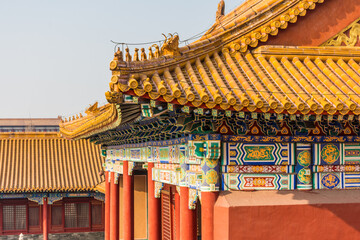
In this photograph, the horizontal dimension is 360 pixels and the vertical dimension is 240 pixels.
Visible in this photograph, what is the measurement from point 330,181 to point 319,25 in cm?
292

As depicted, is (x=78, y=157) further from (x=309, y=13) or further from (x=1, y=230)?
(x=309, y=13)

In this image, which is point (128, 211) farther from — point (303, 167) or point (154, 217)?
point (303, 167)

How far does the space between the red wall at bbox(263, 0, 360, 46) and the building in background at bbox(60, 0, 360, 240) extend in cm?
2

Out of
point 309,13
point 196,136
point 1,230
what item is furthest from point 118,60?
point 1,230

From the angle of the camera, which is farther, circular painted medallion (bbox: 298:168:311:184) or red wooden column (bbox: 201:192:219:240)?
circular painted medallion (bbox: 298:168:311:184)

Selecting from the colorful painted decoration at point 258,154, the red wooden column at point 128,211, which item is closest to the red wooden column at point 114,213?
the red wooden column at point 128,211

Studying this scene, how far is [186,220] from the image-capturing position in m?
9.70

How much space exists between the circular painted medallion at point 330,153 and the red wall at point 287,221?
0.76 meters

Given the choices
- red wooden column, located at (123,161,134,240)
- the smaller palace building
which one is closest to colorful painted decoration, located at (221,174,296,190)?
red wooden column, located at (123,161,134,240)

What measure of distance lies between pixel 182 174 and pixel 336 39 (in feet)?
12.3

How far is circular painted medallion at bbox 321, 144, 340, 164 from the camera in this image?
9.16 meters

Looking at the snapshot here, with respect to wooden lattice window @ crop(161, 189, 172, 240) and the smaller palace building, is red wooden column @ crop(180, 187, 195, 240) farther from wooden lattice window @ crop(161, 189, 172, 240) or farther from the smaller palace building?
the smaller palace building

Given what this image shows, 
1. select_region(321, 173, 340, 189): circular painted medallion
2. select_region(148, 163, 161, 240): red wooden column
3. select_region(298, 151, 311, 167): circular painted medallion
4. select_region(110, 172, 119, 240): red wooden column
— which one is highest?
select_region(298, 151, 311, 167): circular painted medallion

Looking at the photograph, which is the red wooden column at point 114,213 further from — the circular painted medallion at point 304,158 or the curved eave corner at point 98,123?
the circular painted medallion at point 304,158
